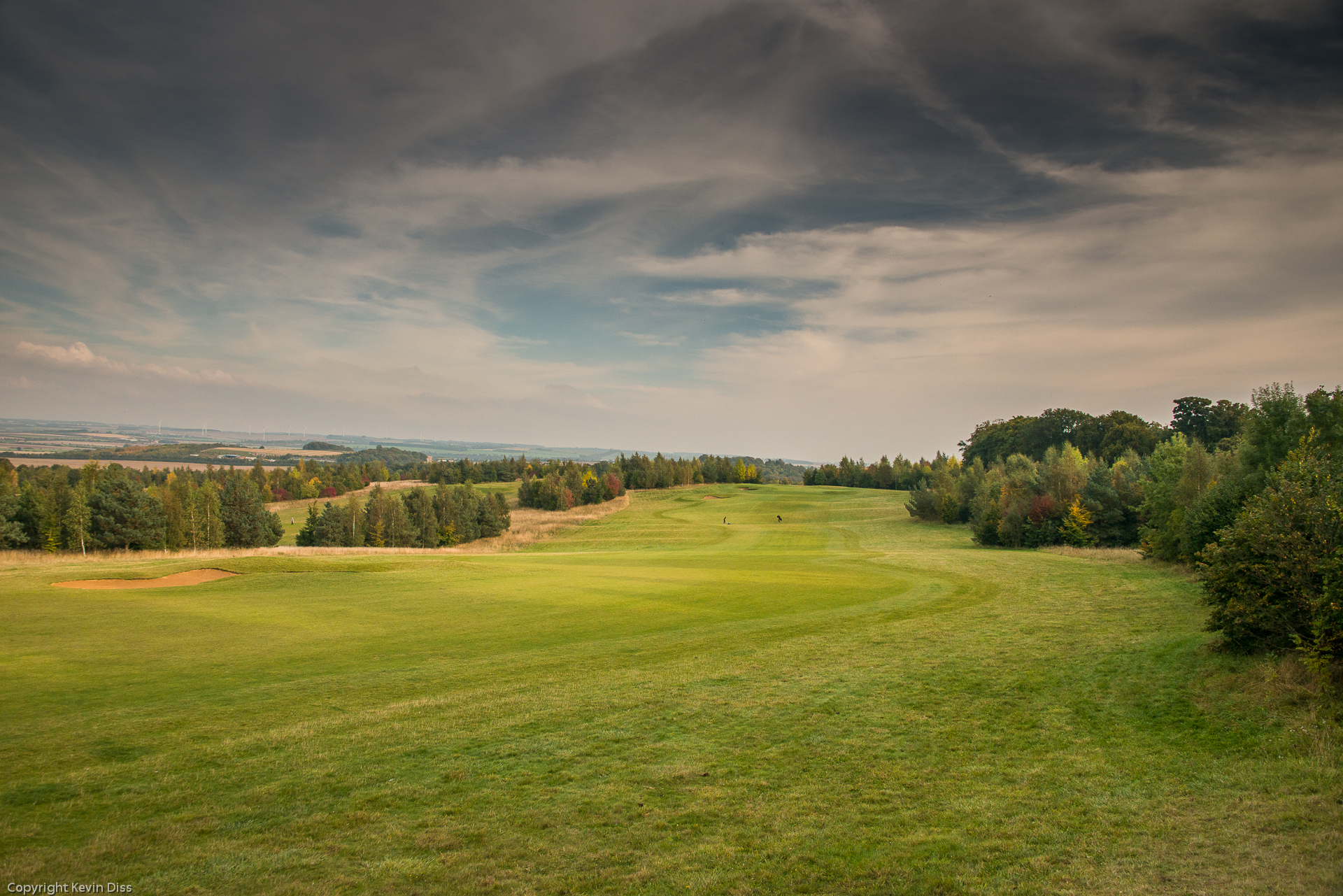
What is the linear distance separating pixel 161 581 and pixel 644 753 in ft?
82.2

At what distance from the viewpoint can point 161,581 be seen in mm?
24828

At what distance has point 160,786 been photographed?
8.18 meters

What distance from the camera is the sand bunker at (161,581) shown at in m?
22.9

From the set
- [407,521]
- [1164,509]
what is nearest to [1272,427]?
[1164,509]

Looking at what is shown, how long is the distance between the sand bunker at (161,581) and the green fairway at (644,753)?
3131 millimetres

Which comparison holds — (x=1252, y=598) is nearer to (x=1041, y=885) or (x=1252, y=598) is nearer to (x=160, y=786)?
(x=1041, y=885)

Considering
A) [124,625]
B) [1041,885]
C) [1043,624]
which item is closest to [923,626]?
[1043,624]

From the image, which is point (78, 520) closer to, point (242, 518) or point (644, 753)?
point (242, 518)

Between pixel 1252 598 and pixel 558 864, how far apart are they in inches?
546

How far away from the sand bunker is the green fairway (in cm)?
313

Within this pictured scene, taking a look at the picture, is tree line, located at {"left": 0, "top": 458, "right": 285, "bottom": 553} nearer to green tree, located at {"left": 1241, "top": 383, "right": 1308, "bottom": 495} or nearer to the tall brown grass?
the tall brown grass

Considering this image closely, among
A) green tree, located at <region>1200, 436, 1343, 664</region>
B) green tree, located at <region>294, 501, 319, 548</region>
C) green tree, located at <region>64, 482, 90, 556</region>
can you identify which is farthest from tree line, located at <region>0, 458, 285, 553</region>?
green tree, located at <region>1200, 436, 1343, 664</region>

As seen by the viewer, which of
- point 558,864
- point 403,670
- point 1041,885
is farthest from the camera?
point 403,670

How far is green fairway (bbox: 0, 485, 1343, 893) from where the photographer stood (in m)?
6.55
